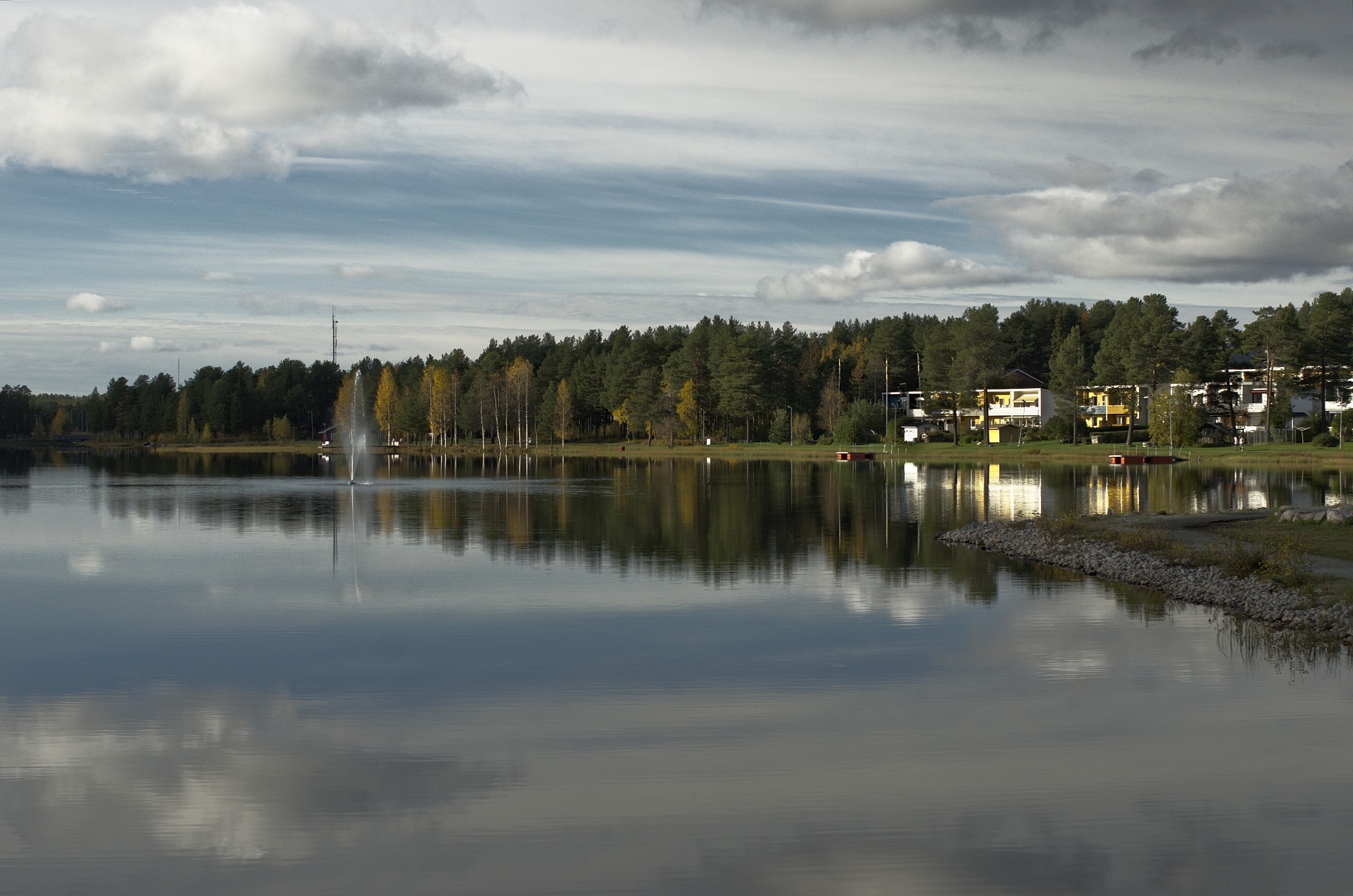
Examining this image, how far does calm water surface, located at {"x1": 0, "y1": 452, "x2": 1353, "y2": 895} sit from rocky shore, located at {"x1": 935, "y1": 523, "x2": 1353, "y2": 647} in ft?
3.13

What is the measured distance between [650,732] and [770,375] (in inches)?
4780

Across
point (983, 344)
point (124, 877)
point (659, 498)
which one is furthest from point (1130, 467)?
point (124, 877)

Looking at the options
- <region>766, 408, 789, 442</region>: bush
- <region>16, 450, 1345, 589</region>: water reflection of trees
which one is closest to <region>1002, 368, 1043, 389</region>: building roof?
<region>766, 408, 789, 442</region>: bush

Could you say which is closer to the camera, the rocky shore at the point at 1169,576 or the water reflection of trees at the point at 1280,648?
the water reflection of trees at the point at 1280,648

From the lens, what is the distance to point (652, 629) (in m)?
19.4

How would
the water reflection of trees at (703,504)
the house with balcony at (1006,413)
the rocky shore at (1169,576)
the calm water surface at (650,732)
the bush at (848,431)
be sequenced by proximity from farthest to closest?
the house with balcony at (1006,413) < the bush at (848,431) < the water reflection of trees at (703,504) < the rocky shore at (1169,576) < the calm water surface at (650,732)

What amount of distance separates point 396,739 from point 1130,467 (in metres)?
78.1

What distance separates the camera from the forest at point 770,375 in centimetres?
10156

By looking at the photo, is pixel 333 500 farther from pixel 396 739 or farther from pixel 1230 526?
pixel 396 739

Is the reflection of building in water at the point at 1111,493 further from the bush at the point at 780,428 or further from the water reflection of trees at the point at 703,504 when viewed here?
the bush at the point at 780,428

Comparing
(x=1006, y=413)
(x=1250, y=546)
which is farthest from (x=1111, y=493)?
(x=1006, y=413)

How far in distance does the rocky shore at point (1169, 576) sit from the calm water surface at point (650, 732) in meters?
0.95

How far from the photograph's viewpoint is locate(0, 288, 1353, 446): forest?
101562mm

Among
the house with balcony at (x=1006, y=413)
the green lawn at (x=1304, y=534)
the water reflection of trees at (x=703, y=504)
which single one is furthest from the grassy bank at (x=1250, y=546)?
the house with balcony at (x=1006, y=413)
